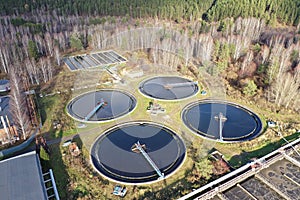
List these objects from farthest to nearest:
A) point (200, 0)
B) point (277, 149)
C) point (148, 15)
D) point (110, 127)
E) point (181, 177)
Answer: point (200, 0) < point (148, 15) < point (110, 127) < point (277, 149) < point (181, 177)

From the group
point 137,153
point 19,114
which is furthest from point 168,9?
point 19,114

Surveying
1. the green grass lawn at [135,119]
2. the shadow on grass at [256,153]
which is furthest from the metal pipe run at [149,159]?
the shadow on grass at [256,153]

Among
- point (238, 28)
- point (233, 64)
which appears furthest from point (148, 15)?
point (233, 64)

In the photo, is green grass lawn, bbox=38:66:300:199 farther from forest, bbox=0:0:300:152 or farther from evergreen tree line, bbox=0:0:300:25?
evergreen tree line, bbox=0:0:300:25

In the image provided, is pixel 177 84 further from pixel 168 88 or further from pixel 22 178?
pixel 22 178

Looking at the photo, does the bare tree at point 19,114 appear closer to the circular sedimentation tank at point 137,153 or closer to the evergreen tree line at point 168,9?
the circular sedimentation tank at point 137,153

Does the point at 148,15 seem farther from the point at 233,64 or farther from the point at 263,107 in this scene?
the point at 263,107
